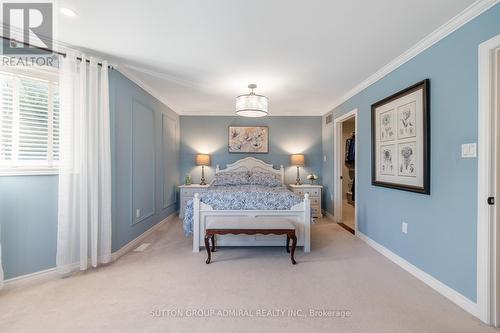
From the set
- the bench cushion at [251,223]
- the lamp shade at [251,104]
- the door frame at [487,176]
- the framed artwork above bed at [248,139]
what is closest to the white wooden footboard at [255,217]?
the bench cushion at [251,223]

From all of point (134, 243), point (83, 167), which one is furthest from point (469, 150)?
point (134, 243)

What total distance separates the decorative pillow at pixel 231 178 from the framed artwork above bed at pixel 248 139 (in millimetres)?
724

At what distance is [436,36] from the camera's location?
213cm

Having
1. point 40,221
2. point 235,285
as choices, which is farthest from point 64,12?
point 235,285

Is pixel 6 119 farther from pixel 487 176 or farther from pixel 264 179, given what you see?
pixel 487 176

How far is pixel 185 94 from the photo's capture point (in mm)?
4121

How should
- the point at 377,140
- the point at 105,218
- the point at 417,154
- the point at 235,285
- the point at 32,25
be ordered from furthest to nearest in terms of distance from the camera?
1. the point at 377,140
2. the point at 105,218
3. the point at 417,154
4. the point at 235,285
5. the point at 32,25

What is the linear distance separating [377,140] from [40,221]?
13.5 ft

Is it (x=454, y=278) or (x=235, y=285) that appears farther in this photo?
(x=235, y=285)

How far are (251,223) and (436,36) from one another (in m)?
2.72

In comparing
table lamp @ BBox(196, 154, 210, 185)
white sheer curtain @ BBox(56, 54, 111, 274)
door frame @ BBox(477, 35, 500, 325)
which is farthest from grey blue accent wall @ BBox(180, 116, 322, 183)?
door frame @ BBox(477, 35, 500, 325)

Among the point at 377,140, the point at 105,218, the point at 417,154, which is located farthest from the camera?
the point at 377,140

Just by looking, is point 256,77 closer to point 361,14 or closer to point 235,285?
point 361,14

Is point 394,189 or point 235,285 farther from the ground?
point 394,189
